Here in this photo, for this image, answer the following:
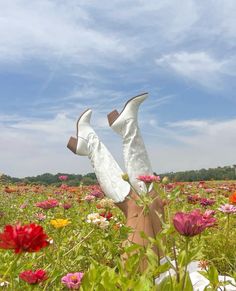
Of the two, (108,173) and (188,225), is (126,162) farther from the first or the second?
(188,225)

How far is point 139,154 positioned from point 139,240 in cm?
59

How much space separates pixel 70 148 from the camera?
3.62 meters

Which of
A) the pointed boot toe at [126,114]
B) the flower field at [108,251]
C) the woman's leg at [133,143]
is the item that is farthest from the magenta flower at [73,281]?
the pointed boot toe at [126,114]

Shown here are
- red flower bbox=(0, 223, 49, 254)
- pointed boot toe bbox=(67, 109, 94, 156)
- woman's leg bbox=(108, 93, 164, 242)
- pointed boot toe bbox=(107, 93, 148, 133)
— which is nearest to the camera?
red flower bbox=(0, 223, 49, 254)

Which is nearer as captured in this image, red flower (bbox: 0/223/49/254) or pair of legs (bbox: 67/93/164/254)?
red flower (bbox: 0/223/49/254)

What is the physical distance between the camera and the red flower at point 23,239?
1.14 meters

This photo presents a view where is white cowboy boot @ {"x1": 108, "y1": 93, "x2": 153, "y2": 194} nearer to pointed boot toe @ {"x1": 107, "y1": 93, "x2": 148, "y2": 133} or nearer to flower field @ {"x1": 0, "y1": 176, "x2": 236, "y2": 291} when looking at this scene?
pointed boot toe @ {"x1": 107, "y1": 93, "x2": 148, "y2": 133}

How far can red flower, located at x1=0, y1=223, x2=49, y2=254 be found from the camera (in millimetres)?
1142

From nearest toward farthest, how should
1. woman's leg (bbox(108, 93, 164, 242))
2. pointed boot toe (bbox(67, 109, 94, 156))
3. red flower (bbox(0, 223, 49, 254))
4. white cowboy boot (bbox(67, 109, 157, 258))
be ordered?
red flower (bbox(0, 223, 49, 254))
white cowboy boot (bbox(67, 109, 157, 258))
woman's leg (bbox(108, 93, 164, 242))
pointed boot toe (bbox(67, 109, 94, 156))

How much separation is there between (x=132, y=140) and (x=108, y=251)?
0.75 m

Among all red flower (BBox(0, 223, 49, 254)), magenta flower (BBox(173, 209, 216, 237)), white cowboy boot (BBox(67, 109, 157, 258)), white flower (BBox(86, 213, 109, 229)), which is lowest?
white flower (BBox(86, 213, 109, 229))

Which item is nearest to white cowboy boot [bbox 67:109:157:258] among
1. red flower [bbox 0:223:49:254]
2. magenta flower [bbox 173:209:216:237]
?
magenta flower [bbox 173:209:216:237]

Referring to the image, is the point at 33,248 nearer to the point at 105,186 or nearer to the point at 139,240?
the point at 139,240

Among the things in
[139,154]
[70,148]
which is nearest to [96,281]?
[139,154]
